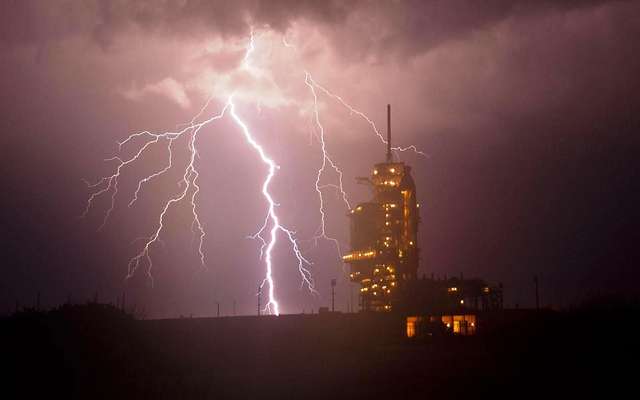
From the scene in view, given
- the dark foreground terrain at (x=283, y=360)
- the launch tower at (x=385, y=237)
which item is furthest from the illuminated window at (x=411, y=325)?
the dark foreground terrain at (x=283, y=360)

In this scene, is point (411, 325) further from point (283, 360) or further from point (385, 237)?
point (283, 360)

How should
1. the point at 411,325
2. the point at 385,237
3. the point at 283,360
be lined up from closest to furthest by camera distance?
1. the point at 283,360
2. the point at 411,325
3. the point at 385,237

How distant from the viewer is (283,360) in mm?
27766

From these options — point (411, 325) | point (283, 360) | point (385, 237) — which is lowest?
point (283, 360)

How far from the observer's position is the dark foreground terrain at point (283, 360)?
61.6ft

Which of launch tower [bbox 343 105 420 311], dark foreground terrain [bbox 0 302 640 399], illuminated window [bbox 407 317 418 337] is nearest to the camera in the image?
dark foreground terrain [bbox 0 302 640 399]

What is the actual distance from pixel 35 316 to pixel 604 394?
59.3 feet

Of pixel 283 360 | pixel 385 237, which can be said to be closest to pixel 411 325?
pixel 385 237

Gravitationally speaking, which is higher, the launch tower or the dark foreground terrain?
the launch tower

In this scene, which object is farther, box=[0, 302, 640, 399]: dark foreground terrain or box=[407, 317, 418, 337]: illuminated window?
box=[407, 317, 418, 337]: illuminated window

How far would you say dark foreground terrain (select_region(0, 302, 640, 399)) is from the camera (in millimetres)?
18781

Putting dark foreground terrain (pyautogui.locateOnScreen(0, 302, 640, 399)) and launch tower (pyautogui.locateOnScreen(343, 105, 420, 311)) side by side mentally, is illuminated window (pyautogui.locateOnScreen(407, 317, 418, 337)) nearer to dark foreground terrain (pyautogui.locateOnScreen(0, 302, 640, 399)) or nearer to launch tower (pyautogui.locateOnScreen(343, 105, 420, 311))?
launch tower (pyautogui.locateOnScreen(343, 105, 420, 311))

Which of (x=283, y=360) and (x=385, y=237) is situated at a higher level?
(x=385, y=237)

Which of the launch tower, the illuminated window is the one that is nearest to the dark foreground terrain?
the illuminated window
